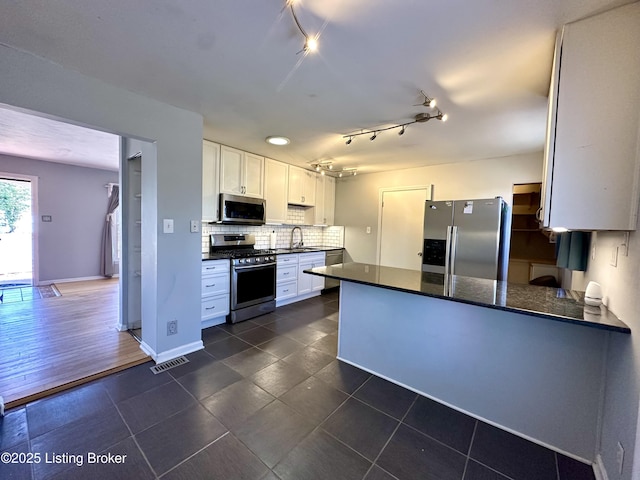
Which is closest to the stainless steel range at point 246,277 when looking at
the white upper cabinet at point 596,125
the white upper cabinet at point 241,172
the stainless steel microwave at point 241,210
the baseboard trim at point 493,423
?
the stainless steel microwave at point 241,210

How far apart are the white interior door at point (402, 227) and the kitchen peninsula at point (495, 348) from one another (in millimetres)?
2279

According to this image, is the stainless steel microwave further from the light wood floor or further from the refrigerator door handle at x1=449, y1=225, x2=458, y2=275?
the refrigerator door handle at x1=449, y1=225, x2=458, y2=275

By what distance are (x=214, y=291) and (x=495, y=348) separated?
2.84 m

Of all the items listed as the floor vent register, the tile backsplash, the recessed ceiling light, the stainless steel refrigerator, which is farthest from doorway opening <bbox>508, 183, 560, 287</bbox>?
the floor vent register

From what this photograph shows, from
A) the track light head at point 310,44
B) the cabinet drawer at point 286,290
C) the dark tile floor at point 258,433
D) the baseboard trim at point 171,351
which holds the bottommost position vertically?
the dark tile floor at point 258,433

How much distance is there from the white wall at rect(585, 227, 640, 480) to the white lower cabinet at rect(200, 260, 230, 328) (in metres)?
3.31

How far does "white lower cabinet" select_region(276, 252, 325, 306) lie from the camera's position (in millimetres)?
4098

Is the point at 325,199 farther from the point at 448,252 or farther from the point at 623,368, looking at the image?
the point at 623,368

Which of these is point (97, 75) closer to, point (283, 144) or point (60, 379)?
point (283, 144)

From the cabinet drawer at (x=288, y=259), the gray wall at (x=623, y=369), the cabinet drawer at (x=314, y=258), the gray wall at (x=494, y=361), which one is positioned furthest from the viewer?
the cabinet drawer at (x=314, y=258)

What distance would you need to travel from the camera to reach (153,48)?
1.59 metres

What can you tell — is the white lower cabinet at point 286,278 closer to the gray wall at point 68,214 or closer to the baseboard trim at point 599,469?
the baseboard trim at point 599,469

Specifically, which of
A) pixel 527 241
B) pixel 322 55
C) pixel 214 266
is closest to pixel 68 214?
pixel 214 266

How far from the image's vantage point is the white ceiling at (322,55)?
1.29 m
